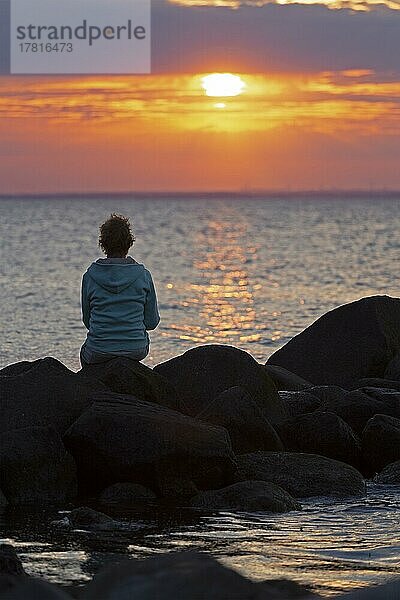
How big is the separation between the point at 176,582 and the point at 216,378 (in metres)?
5.59

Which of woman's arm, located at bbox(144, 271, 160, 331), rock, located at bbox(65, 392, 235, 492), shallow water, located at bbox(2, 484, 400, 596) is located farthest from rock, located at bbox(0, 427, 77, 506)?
woman's arm, located at bbox(144, 271, 160, 331)

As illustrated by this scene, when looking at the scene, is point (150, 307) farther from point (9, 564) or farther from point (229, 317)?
point (229, 317)

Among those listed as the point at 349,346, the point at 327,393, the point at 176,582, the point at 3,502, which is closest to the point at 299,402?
the point at 327,393

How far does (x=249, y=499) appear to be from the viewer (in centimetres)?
863

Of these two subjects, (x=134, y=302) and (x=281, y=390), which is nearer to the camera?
(x=134, y=302)

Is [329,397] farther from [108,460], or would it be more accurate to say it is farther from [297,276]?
[297,276]

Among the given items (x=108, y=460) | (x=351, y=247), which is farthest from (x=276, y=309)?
(x=351, y=247)

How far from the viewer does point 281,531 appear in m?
8.02

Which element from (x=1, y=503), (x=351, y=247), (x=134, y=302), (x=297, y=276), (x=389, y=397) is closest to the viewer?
A: (x=1, y=503)

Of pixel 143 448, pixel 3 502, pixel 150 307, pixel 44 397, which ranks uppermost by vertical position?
pixel 150 307

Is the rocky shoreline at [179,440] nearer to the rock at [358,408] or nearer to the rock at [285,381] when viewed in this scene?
the rock at [358,408]

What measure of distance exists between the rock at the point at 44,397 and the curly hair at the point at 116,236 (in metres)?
1.32

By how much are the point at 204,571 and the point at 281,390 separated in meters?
6.64

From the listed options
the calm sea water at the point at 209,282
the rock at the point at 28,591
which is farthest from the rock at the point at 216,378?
the calm sea water at the point at 209,282
